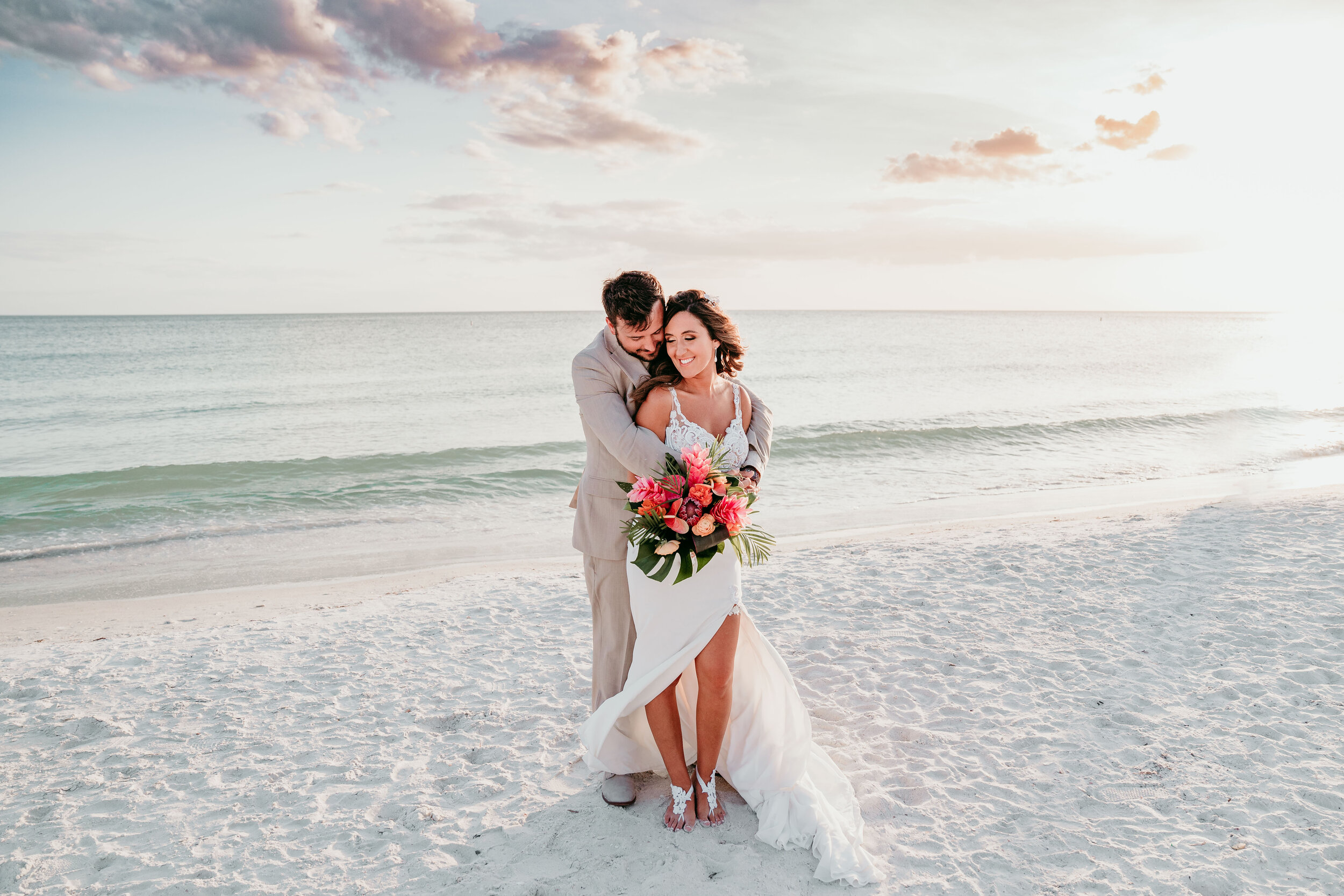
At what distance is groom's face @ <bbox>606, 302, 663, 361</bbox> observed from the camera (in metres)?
3.06

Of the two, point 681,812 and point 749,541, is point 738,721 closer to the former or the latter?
point 681,812

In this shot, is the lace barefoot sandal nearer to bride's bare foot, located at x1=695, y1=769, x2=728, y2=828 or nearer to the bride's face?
bride's bare foot, located at x1=695, y1=769, x2=728, y2=828

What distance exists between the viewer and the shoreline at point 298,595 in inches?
260

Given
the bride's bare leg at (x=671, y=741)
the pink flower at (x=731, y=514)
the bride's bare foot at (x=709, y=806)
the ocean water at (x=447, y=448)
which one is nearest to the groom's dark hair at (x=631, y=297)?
the pink flower at (x=731, y=514)

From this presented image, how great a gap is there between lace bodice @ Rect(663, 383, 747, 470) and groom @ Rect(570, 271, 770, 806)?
0.05 metres

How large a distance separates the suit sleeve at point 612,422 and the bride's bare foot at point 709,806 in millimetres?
1580

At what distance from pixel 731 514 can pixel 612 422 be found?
2.14ft

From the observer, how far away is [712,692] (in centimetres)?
329

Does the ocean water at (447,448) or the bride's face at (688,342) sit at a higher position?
the bride's face at (688,342)

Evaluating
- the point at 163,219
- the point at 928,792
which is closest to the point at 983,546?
the point at 928,792

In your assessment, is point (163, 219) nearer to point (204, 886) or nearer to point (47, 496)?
point (47, 496)

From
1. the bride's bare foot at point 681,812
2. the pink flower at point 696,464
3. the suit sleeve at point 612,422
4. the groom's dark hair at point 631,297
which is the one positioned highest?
the groom's dark hair at point 631,297

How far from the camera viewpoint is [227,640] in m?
6.00

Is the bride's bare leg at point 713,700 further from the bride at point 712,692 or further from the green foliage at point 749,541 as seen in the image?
the green foliage at point 749,541
